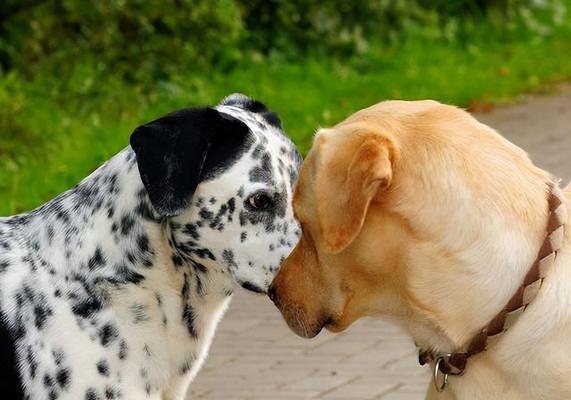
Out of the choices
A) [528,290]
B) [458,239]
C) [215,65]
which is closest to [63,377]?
[458,239]

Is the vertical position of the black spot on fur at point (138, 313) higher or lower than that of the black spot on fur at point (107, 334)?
higher

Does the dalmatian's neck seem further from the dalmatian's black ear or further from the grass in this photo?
the grass

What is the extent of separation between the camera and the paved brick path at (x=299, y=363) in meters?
6.36

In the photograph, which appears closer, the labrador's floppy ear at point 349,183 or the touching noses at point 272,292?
the labrador's floppy ear at point 349,183

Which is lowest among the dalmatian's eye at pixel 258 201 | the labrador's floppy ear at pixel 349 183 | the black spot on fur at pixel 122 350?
the black spot on fur at pixel 122 350

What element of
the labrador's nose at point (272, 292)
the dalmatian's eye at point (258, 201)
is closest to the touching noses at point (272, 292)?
the labrador's nose at point (272, 292)

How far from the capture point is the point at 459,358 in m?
4.23

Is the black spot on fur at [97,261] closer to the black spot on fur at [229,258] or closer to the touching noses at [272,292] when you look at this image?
the black spot on fur at [229,258]

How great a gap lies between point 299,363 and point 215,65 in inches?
223

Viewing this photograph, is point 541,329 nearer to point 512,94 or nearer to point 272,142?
point 272,142

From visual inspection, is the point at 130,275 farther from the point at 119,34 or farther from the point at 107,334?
the point at 119,34

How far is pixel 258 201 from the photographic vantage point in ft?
15.7

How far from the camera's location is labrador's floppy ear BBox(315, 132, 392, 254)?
4.08m

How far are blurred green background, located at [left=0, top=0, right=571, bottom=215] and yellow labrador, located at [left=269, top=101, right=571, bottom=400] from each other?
14.5ft
